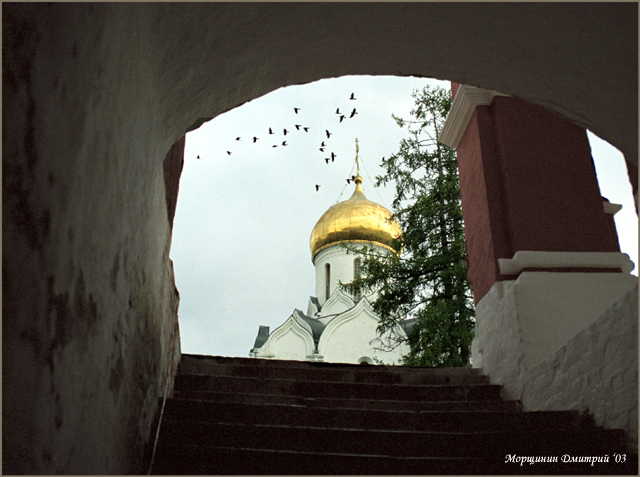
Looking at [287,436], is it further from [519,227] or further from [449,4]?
[519,227]

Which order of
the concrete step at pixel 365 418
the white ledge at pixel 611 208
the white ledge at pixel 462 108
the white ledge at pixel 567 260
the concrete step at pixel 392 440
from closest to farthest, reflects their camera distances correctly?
1. the concrete step at pixel 392 440
2. the concrete step at pixel 365 418
3. the white ledge at pixel 567 260
4. the white ledge at pixel 462 108
5. the white ledge at pixel 611 208

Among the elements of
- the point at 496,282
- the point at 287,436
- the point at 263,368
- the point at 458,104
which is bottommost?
the point at 287,436

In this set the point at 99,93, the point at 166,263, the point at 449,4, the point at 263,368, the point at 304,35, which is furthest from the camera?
the point at 263,368

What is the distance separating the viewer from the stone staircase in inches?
123

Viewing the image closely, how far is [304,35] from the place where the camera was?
3.17 meters

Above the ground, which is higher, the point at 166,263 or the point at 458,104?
the point at 458,104

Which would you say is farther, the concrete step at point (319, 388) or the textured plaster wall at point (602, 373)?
the concrete step at point (319, 388)

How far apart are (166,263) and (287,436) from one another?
4.19 ft

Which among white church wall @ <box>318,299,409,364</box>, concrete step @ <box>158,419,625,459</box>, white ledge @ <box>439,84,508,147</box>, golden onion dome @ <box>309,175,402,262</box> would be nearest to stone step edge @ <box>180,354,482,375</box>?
concrete step @ <box>158,419,625,459</box>

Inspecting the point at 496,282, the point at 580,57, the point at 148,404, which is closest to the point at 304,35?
the point at 580,57

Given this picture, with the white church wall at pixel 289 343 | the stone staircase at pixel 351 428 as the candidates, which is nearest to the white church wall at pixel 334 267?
the white church wall at pixel 289 343

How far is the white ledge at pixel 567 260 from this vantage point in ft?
18.1

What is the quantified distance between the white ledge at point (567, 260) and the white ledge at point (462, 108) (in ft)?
6.29

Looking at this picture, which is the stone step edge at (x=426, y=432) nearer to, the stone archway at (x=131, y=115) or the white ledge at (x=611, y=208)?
the stone archway at (x=131, y=115)
